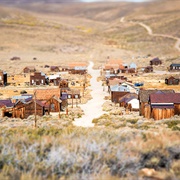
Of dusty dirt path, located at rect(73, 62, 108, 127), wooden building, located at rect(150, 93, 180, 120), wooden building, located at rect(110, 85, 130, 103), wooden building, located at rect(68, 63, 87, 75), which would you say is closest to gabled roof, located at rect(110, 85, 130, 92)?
wooden building, located at rect(110, 85, 130, 103)

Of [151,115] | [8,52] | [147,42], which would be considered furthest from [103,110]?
[147,42]

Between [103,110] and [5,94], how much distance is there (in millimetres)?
17076

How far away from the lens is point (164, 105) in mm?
25953

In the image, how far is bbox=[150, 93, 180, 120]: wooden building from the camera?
25.4 meters

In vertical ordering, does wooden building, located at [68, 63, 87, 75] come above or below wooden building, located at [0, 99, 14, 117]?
above

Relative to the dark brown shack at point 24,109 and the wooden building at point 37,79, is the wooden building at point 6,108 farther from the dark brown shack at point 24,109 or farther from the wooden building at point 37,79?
the wooden building at point 37,79

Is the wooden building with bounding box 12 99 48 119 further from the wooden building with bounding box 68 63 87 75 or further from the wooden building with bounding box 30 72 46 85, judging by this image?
the wooden building with bounding box 68 63 87 75

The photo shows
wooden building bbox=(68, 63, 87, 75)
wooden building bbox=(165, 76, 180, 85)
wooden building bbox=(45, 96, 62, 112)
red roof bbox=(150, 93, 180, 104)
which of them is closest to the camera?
red roof bbox=(150, 93, 180, 104)

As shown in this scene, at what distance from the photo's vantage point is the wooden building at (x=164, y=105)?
25359 mm

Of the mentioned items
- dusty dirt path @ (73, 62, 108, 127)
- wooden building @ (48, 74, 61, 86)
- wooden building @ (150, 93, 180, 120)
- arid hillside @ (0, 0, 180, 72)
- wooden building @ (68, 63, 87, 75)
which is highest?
arid hillside @ (0, 0, 180, 72)

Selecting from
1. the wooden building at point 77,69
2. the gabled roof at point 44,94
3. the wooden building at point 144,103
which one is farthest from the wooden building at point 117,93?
the wooden building at point 77,69

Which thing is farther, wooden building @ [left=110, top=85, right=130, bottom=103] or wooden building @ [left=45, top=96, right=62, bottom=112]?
wooden building @ [left=110, top=85, right=130, bottom=103]

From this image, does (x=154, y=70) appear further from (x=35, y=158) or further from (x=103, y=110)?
(x=35, y=158)

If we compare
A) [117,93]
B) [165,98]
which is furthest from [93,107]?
[165,98]
